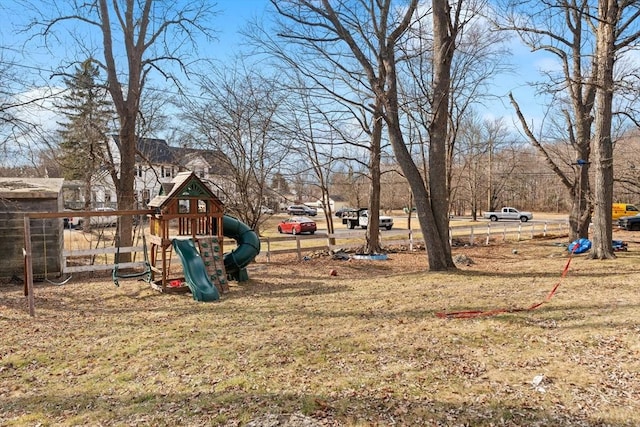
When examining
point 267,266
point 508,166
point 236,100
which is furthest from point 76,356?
point 508,166

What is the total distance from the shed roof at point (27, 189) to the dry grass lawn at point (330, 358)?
8.03 feet

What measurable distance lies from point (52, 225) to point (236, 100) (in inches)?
282

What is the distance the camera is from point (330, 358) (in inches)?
185

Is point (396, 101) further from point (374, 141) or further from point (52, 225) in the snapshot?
point (52, 225)

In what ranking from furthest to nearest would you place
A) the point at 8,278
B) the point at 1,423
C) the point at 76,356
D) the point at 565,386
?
the point at 8,278 < the point at 76,356 < the point at 565,386 < the point at 1,423

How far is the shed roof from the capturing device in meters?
9.64

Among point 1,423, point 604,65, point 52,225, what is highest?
point 604,65

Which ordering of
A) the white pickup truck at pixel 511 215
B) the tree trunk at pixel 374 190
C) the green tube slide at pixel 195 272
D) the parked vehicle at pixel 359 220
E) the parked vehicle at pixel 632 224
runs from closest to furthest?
the green tube slide at pixel 195 272, the tree trunk at pixel 374 190, the parked vehicle at pixel 632 224, the parked vehicle at pixel 359 220, the white pickup truck at pixel 511 215

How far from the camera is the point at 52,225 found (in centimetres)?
1005

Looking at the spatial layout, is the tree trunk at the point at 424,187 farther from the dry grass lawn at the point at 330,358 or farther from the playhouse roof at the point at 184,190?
the playhouse roof at the point at 184,190

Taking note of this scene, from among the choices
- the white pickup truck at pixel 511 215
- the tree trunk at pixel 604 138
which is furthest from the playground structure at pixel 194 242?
the white pickup truck at pixel 511 215

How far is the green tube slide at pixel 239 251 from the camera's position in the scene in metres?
9.70

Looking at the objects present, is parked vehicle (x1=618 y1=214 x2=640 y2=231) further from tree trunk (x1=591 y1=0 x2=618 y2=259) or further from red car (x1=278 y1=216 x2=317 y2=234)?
red car (x1=278 y1=216 x2=317 y2=234)

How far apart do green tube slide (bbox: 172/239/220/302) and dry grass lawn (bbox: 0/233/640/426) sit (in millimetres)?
247
